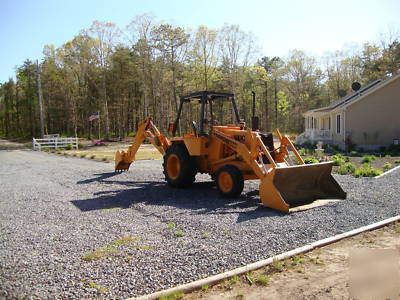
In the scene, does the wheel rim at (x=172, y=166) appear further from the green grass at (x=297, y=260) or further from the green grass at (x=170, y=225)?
the green grass at (x=297, y=260)

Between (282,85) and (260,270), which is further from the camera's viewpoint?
(282,85)

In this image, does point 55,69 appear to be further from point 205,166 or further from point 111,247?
point 111,247

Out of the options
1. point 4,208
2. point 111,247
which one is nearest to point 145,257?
point 111,247

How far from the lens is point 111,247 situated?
16.2 ft

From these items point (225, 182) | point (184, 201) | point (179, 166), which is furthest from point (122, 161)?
point (225, 182)

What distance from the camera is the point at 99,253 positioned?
185 inches

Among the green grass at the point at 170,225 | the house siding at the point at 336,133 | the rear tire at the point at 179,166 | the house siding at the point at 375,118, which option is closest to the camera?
the green grass at the point at 170,225

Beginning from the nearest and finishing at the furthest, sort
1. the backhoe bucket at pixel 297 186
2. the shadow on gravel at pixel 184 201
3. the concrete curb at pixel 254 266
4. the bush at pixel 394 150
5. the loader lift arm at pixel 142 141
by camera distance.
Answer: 1. the concrete curb at pixel 254 266
2. the backhoe bucket at pixel 297 186
3. the shadow on gravel at pixel 184 201
4. the loader lift arm at pixel 142 141
5. the bush at pixel 394 150

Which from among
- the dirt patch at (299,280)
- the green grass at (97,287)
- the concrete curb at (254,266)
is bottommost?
the dirt patch at (299,280)

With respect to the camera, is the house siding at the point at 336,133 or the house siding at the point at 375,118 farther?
the house siding at the point at 336,133

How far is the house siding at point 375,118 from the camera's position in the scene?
76.5ft

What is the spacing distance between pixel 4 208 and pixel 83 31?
3524 cm

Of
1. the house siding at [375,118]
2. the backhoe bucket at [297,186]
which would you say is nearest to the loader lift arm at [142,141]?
the backhoe bucket at [297,186]

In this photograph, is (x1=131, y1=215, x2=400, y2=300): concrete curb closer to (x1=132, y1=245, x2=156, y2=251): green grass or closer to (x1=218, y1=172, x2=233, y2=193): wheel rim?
(x1=132, y1=245, x2=156, y2=251): green grass
